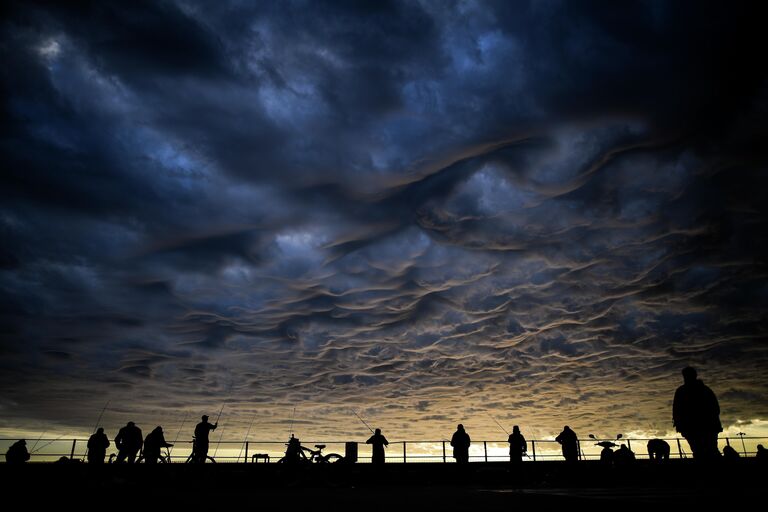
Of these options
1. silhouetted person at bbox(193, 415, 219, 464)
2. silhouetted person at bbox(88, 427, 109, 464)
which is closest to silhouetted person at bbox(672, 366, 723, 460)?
silhouetted person at bbox(193, 415, 219, 464)

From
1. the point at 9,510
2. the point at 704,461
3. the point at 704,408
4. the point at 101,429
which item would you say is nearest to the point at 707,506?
the point at 704,408

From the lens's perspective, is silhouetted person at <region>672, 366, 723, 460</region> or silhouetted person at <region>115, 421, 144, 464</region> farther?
silhouetted person at <region>115, 421, 144, 464</region>

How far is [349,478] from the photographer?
16703 mm

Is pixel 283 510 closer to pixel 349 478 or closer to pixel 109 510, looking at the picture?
pixel 109 510

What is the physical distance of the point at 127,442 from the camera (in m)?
17.3

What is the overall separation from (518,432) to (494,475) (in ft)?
6.73

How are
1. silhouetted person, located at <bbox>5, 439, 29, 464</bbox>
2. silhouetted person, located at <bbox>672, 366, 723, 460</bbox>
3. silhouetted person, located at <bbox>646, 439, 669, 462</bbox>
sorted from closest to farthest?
silhouetted person, located at <bbox>672, 366, 723, 460</bbox>
silhouetted person, located at <bbox>5, 439, 29, 464</bbox>
silhouetted person, located at <bbox>646, 439, 669, 462</bbox>

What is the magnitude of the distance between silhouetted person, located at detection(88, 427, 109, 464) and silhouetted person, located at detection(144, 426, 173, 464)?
1916 mm

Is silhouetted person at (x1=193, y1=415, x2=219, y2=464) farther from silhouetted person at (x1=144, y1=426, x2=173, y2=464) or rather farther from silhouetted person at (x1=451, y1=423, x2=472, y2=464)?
silhouetted person at (x1=451, y1=423, x2=472, y2=464)

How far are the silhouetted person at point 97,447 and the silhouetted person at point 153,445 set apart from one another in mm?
1916

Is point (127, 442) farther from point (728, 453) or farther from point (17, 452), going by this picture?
point (728, 453)

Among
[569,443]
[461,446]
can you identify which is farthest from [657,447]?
[461,446]

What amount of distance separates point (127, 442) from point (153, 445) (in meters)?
1.01

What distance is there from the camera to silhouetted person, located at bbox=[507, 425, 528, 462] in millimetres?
18516
